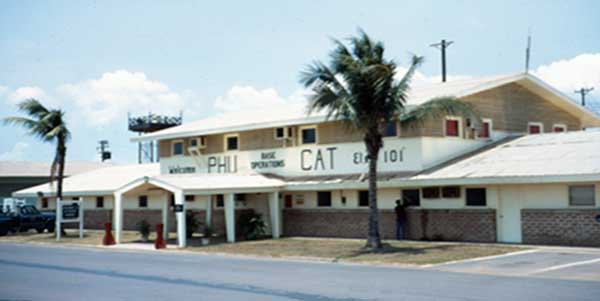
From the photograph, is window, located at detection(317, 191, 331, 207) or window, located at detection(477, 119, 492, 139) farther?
window, located at detection(317, 191, 331, 207)

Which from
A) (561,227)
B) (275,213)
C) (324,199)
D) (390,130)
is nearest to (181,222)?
(275,213)

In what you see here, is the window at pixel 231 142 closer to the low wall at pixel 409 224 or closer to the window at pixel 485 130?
the low wall at pixel 409 224

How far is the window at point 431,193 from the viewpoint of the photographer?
28.5m

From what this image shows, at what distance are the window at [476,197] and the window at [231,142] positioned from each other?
13232mm

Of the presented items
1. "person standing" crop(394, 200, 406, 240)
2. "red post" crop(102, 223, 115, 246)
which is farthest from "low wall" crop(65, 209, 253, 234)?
"person standing" crop(394, 200, 406, 240)

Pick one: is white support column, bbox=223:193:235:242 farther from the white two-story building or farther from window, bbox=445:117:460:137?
window, bbox=445:117:460:137

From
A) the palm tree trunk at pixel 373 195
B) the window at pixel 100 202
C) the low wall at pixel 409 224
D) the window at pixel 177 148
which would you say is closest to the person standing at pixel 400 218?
the low wall at pixel 409 224

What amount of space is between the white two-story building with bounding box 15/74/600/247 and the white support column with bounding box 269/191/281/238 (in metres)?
0.05

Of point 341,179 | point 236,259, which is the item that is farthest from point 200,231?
point 236,259

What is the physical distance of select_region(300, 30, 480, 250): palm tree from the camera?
24734 mm

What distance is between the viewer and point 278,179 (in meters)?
34.4

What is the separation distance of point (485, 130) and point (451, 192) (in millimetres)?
4772

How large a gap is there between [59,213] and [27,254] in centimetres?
950

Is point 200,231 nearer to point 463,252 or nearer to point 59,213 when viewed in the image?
point 59,213
